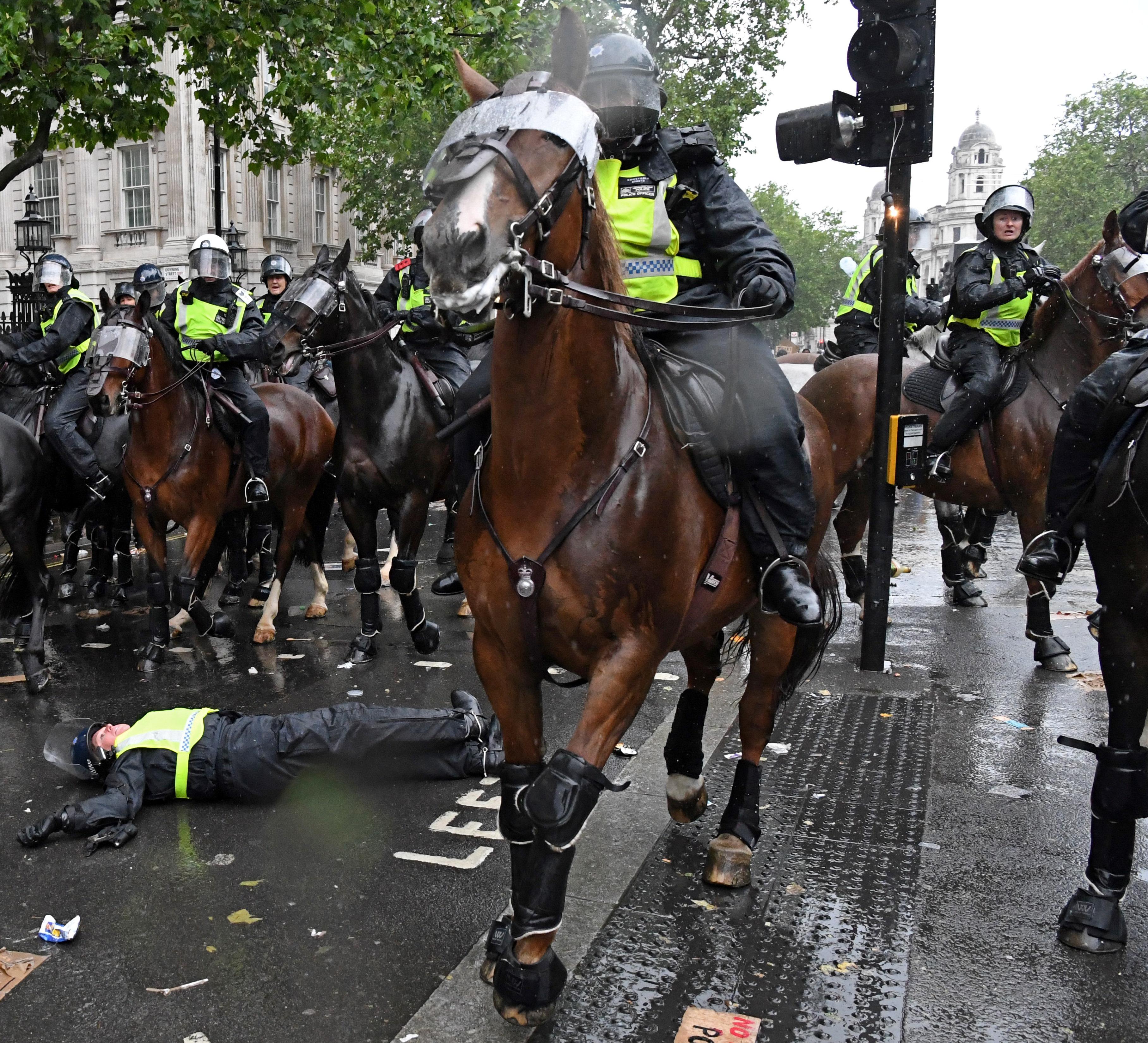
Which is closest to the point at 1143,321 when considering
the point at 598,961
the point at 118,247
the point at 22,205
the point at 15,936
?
the point at 598,961

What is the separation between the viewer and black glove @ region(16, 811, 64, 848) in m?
4.50

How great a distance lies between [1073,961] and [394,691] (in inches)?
173

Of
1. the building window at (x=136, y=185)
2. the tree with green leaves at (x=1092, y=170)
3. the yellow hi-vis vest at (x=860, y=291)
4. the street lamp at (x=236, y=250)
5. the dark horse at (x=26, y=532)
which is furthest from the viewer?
the tree with green leaves at (x=1092, y=170)

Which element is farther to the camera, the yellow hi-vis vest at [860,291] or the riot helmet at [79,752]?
the yellow hi-vis vest at [860,291]

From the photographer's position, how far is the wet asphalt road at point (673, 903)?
130 inches

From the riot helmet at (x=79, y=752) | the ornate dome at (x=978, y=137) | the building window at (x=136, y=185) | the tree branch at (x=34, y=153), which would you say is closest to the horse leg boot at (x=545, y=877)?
the riot helmet at (x=79, y=752)

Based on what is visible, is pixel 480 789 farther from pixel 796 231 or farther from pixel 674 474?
pixel 796 231

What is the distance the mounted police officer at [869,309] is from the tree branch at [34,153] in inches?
342

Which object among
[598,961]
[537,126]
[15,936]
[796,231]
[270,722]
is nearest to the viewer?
[537,126]

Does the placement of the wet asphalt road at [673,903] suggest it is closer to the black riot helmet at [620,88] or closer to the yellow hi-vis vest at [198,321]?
the black riot helmet at [620,88]

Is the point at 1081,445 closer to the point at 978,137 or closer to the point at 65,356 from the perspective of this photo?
the point at 65,356

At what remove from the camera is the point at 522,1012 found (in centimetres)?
315

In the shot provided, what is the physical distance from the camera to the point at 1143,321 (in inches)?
160

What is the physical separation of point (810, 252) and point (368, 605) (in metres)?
71.1
